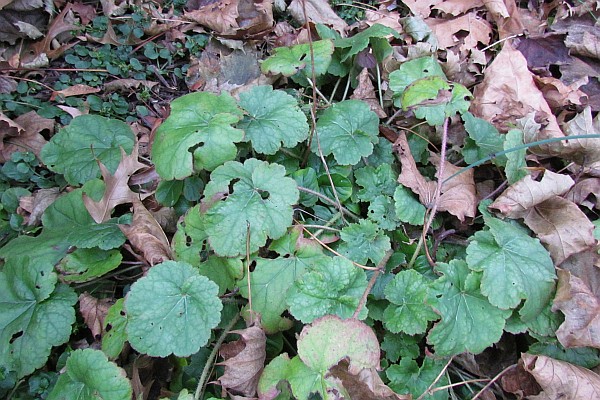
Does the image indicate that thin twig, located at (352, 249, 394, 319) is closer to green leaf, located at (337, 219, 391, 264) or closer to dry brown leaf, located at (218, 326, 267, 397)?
green leaf, located at (337, 219, 391, 264)

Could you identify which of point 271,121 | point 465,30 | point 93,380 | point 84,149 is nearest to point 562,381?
point 271,121

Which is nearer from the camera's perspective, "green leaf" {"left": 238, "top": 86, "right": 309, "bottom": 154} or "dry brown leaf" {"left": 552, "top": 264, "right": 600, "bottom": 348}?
"dry brown leaf" {"left": 552, "top": 264, "right": 600, "bottom": 348}

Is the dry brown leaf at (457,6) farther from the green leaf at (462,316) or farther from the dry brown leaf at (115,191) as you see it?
the dry brown leaf at (115,191)

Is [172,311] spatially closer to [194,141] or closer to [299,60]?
[194,141]

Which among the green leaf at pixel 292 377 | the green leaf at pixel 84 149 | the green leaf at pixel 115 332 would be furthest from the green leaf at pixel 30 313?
the green leaf at pixel 292 377

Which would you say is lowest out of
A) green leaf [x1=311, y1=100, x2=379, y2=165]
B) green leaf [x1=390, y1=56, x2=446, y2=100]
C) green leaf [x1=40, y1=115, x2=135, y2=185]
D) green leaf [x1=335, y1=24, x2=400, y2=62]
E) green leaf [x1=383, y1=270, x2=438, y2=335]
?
green leaf [x1=383, y1=270, x2=438, y2=335]

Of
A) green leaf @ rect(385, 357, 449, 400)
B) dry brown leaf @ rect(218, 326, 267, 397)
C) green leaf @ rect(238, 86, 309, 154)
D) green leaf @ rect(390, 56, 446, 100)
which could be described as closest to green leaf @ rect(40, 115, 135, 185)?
green leaf @ rect(238, 86, 309, 154)

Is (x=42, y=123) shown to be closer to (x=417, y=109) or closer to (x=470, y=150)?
(x=417, y=109)
